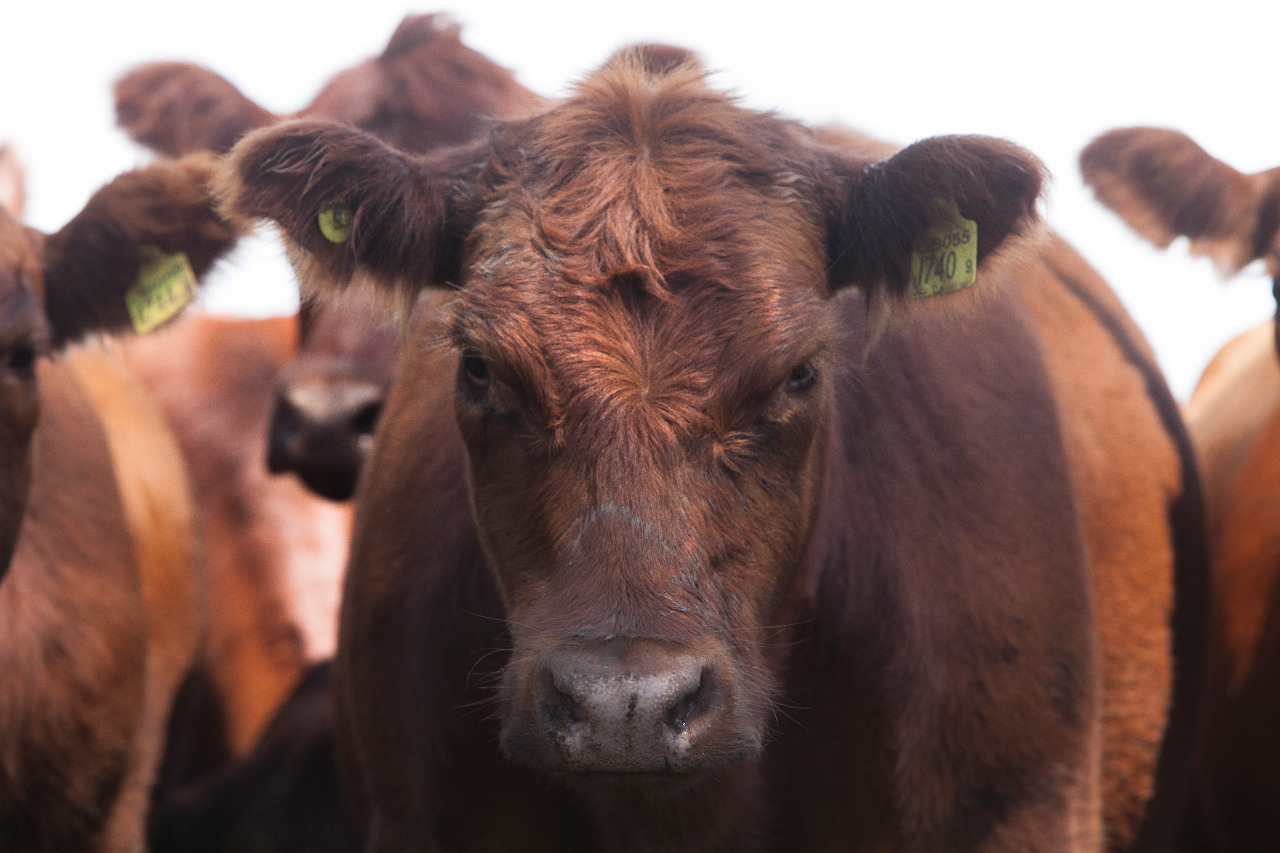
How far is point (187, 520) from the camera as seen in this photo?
5.91 metres

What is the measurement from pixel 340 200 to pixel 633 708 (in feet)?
4.22

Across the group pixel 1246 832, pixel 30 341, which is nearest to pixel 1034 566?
pixel 1246 832

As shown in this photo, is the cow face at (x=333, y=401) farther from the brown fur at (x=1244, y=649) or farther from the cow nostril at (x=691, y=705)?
the brown fur at (x=1244, y=649)

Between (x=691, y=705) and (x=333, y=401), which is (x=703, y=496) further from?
(x=333, y=401)

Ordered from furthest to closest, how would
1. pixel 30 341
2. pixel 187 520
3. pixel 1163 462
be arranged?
1. pixel 187 520
2. pixel 1163 462
3. pixel 30 341

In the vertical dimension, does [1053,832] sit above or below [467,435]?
below

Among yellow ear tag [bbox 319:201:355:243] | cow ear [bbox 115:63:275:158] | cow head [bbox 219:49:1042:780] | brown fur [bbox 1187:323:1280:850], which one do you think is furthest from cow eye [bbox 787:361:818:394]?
cow ear [bbox 115:63:275:158]

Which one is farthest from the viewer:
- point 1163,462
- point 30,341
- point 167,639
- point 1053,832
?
point 167,639

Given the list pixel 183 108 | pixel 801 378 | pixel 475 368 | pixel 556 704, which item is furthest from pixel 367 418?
pixel 556 704

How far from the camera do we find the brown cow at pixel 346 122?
5.05 m

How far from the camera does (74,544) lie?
4473 mm

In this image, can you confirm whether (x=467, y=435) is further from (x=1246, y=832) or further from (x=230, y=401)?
(x=230, y=401)

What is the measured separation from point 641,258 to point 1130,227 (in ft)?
8.67

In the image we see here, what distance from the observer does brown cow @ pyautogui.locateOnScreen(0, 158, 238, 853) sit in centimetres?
398
